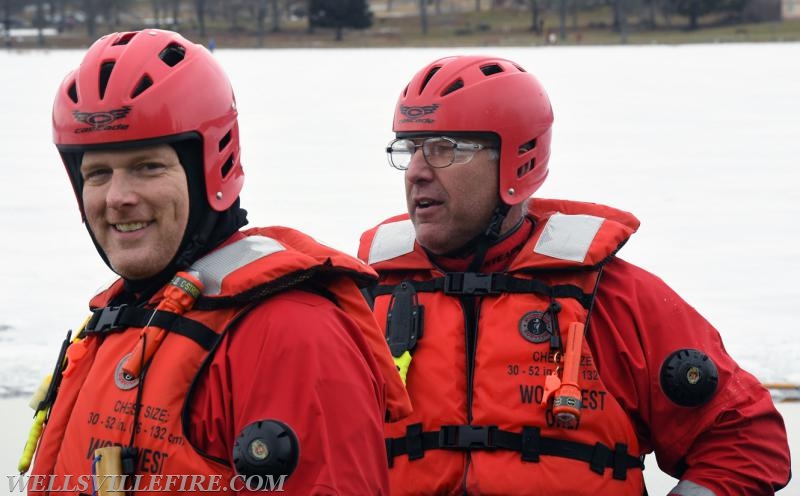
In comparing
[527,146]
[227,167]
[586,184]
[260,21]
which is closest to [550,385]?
[527,146]

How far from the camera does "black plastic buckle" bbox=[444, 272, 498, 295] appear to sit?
11.5ft

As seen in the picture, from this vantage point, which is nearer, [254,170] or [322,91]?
[254,170]

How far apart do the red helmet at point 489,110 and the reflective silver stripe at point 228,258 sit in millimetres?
1347

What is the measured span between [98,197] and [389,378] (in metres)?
0.63

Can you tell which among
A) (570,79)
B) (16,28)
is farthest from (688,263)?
(16,28)

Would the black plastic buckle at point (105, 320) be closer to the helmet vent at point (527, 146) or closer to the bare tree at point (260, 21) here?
the helmet vent at point (527, 146)

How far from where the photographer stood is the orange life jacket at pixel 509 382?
3283 millimetres

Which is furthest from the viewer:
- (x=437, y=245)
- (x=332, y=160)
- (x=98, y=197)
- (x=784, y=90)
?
(x=784, y=90)

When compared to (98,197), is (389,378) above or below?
below

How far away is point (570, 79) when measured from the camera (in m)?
25.3

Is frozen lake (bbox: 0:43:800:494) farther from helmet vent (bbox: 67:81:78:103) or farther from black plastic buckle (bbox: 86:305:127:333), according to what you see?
helmet vent (bbox: 67:81:78:103)

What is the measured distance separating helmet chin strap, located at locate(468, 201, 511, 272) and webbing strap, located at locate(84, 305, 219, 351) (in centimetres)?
136

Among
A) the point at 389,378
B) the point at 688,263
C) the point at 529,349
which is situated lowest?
the point at 688,263

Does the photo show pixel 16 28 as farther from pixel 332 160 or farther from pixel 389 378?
pixel 389 378
